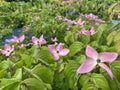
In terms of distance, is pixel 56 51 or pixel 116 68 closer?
pixel 116 68

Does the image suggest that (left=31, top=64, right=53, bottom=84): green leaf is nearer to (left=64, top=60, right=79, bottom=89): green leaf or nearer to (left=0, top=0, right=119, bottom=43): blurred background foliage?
(left=64, top=60, right=79, bottom=89): green leaf

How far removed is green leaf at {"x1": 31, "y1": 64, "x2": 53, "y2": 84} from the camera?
966mm

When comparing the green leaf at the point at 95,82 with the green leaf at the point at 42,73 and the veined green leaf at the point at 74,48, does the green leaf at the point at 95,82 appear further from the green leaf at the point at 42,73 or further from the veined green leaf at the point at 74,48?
the veined green leaf at the point at 74,48

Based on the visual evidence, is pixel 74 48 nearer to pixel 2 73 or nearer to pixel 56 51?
pixel 56 51

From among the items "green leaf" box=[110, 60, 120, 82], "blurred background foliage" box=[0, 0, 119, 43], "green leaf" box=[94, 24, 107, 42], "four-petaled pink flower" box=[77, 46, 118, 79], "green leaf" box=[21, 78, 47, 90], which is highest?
"four-petaled pink flower" box=[77, 46, 118, 79]

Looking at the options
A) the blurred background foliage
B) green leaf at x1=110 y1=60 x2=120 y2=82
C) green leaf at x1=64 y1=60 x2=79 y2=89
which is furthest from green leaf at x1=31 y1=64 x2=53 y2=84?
the blurred background foliage

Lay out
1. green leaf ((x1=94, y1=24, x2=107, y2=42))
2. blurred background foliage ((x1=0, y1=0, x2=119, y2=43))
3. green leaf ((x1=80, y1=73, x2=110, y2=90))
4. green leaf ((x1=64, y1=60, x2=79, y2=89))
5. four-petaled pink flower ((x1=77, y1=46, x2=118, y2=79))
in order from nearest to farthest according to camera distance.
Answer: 1. four-petaled pink flower ((x1=77, y1=46, x2=118, y2=79))
2. green leaf ((x1=80, y1=73, x2=110, y2=90))
3. green leaf ((x1=64, y1=60, x2=79, y2=89))
4. green leaf ((x1=94, y1=24, x2=107, y2=42))
5. blurred background foliage ((x1=0, y1=0, x2=119, y2=43))

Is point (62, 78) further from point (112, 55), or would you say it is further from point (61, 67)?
point (112, 55)

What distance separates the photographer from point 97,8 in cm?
428

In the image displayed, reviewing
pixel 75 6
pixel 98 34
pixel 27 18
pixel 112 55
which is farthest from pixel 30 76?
pixel 75 6

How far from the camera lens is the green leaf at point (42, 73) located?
97cm

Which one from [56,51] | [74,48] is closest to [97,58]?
[56,51]

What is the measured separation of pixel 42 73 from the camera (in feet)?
3.21

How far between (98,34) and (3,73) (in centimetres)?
63
